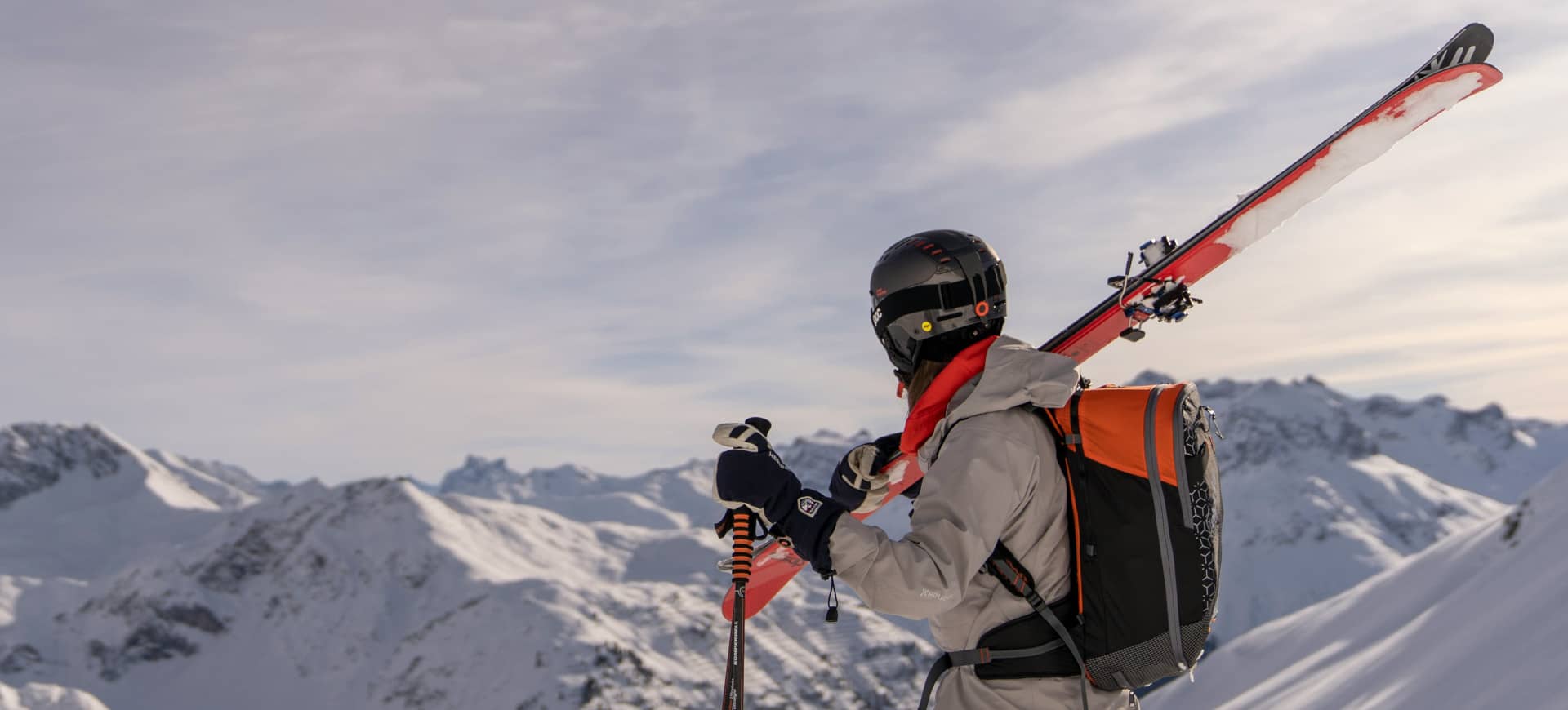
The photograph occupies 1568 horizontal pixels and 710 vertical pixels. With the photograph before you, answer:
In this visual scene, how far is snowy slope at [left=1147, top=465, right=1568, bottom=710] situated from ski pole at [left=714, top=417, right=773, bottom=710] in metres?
9.85

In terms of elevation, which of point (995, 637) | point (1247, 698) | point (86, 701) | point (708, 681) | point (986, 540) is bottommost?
point (708, 681)

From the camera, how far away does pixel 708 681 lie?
18900 centimetres

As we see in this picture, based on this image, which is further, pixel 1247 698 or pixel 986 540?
pixel 1247 698

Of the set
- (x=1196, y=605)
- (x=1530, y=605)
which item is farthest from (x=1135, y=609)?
(x=1530, y=605)

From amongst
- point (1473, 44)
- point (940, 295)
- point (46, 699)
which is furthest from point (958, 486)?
point (46, 699)

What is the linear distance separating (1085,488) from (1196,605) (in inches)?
27.0

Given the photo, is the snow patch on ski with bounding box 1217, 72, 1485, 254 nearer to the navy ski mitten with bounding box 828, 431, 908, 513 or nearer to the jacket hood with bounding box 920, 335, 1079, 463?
the navy ski mitten with bounding box 828, 431, 908, 513

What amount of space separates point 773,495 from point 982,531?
3.02ft

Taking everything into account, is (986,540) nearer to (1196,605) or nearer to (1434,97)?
(1196,605)

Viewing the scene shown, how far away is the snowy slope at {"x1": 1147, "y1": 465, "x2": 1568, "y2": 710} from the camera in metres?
13.8

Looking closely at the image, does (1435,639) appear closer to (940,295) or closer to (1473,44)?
(1473,44)

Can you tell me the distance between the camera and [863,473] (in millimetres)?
6082

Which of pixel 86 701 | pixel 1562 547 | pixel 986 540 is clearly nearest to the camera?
pixel 986 540

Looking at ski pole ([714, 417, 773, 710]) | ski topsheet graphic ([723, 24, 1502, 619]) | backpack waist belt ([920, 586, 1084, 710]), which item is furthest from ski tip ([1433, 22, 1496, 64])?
ski pole ([714, 417, 773, 710])
